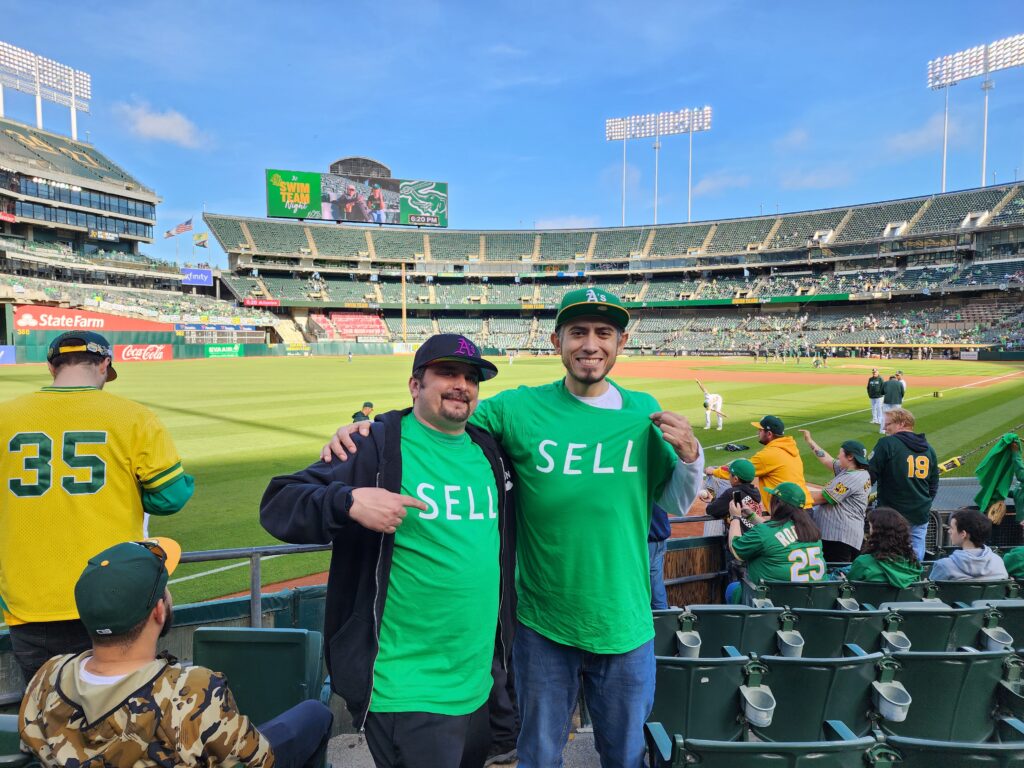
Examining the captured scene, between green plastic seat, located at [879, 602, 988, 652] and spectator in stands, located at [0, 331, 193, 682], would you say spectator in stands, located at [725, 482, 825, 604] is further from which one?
spectator in stands, located at [0, 331, 193, 682]

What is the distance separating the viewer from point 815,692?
3043mm

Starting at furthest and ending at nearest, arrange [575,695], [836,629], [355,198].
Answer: [355,198], [836,629], [575,695]

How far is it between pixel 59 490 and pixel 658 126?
9213 centimetres

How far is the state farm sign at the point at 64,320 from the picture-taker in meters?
42.8

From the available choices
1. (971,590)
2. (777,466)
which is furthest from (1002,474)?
(971,590)

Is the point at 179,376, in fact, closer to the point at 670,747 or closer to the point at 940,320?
the point at 670,747

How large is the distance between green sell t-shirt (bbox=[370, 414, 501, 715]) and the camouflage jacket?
568mm

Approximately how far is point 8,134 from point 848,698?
8686cm

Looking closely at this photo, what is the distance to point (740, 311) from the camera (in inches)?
3036

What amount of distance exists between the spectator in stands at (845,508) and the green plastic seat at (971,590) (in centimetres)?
137

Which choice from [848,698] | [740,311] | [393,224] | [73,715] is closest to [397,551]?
[73,715]

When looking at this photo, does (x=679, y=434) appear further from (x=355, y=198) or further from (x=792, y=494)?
(x=355, y=198)

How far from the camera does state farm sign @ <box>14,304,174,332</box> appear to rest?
140 feet

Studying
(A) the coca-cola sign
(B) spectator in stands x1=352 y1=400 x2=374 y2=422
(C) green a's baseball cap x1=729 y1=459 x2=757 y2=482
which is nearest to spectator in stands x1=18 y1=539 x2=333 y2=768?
(C) green a's baseball cap x1=729 y1=459 x2=757 y2=482
